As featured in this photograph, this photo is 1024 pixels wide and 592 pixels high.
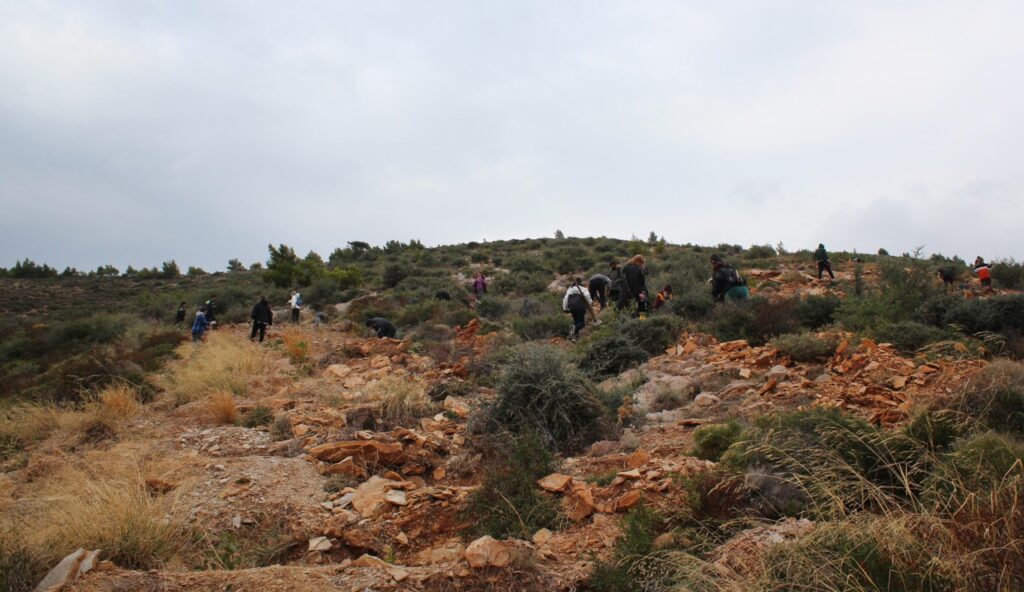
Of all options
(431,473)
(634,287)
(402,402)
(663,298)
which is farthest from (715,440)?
(663,298)

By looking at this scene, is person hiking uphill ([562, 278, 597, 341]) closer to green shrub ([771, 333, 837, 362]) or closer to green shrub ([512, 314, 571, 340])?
green shrub ([512, 314, 571, 340])

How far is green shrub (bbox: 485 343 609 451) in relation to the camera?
6.32 metres

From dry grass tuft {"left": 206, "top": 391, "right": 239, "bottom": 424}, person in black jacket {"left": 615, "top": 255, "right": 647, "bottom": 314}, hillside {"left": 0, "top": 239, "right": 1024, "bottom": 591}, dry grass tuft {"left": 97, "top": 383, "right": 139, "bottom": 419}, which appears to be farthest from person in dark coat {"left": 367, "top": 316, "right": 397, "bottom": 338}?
dry grass tuft {"left": 206, "top": 391, "right": 239, "bottom": 424}

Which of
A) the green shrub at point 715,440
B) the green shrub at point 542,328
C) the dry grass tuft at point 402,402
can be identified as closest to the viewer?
the green shrub at point 715,440

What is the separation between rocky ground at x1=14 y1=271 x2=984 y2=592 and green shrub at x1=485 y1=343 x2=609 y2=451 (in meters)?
0.41

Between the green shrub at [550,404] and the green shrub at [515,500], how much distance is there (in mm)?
925

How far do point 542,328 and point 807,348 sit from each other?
19.0 ft

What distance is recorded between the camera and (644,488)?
4430mm

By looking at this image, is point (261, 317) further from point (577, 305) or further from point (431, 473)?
point (431, 473)

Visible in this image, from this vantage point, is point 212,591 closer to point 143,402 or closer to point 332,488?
point 332,488

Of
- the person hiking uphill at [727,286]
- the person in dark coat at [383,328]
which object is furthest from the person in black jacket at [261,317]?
the person hiking uphill at [727,286]

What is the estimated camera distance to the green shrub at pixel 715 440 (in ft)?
15.9

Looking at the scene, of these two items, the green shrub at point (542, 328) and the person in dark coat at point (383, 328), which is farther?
the person in dark coat at point (383, 328)

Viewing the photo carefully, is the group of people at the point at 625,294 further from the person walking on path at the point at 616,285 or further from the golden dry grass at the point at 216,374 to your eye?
the golden dry grass at the point at 216,374
